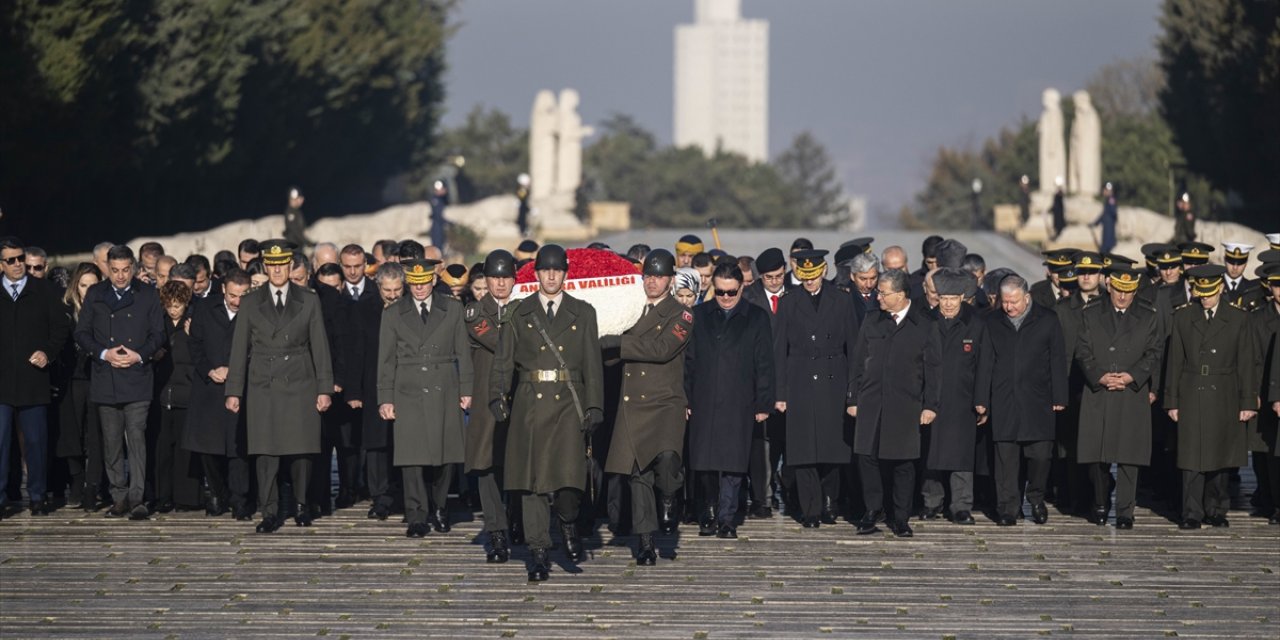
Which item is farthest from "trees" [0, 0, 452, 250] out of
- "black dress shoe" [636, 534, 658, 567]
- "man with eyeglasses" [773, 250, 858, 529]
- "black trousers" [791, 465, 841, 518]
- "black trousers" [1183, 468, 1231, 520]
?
"black trousers" [1183, 468, 1231, 520]

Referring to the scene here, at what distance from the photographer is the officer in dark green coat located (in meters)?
15.0

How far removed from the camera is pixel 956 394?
14.9m

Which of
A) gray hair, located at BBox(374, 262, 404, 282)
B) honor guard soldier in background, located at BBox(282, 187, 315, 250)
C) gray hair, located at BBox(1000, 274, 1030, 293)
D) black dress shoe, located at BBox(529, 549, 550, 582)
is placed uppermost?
honor guard soldier in background, located at BBox(282, 187, 315, 250)

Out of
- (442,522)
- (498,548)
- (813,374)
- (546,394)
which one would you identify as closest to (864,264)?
(813,374)

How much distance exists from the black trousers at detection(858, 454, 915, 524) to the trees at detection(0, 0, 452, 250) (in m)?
20.7

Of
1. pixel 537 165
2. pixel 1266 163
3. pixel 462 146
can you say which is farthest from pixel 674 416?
pixel 462 146

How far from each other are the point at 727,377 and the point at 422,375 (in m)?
2.04

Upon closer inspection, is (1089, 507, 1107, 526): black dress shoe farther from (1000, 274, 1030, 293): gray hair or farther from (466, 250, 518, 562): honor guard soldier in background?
(466, 250, 518, 562): honor guard soldier in background

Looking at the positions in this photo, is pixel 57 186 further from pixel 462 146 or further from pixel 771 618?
pixel 462 146

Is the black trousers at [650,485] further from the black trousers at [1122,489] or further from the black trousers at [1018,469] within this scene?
the black trousers at [1122,489]

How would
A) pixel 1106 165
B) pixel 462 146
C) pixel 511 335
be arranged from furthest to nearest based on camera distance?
pixel 462 146 → pixel 1106 165 → pixel 511 335

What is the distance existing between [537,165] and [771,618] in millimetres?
42087

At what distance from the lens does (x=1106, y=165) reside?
242ft

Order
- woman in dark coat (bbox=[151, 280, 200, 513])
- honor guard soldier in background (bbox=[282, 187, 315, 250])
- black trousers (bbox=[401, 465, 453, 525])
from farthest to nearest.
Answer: honor guard soldier in background (bbox=[282, 187, 315, 250])
woman in dark coat (bbox=[151, 280, 200, 513])
black trousers (bbox=[401, 465, 453, 525])
